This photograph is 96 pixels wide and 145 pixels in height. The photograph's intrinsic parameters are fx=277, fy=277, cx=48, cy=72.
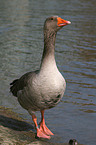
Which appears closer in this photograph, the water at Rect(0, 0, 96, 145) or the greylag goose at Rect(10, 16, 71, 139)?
the greylag goose at Rect(10, 16, 71, 139)

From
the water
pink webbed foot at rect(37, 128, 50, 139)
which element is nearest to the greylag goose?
pink webbed foot at rect(37, 128, 50, 139)

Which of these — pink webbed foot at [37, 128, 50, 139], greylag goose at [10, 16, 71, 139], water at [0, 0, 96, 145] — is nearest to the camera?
greylag goose at [10, 16, 71, 139]

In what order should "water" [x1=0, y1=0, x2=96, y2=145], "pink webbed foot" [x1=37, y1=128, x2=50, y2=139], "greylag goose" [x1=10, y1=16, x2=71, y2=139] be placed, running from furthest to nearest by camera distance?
"water" [x1=0, y1=0, x2=96, y2=145] → "pink webbed foot" [x1=37, y1=128, x2=50, y2=139] → "greylag goose" [x1=10, y1=16, x2=71, y2=139]

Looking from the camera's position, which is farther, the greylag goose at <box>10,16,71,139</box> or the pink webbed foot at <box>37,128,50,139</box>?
the pink webbed foot at <box>37,128,50,139</box>

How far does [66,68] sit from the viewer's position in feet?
44.2

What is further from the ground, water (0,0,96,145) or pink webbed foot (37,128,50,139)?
water (0,0,96,145)

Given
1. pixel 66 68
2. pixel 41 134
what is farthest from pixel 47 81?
pixel 66 68

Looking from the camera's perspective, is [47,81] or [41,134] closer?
[47,81]

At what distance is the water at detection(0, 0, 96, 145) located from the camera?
8.08 m

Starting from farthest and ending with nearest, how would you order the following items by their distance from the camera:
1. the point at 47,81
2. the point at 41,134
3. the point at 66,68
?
the point at 66,68
the point at 41,134
the point at 47,81

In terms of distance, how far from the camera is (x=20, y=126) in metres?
7.68

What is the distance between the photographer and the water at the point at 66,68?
8078 mm

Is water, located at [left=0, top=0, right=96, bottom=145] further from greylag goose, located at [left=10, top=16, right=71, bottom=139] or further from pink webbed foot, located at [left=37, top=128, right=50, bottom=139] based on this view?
greylag goose, located at [left=10, top=16, right=71, bottom=139]

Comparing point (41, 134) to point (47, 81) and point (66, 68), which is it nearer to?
point (47, 81)
